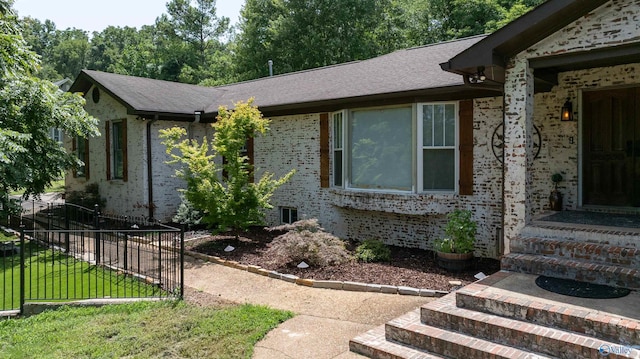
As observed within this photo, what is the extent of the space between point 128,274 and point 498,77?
22.8ft

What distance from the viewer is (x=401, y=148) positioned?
922 centimetres

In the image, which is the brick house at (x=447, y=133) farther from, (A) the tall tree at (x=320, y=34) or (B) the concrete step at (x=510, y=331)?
(A) the tall tree at (x=320, y=34)

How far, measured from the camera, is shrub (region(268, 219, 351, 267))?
794 cm

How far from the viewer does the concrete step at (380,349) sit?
181 inches

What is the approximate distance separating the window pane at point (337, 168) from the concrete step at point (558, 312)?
5.44 meters

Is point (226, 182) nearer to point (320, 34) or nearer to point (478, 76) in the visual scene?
point (478, 76)

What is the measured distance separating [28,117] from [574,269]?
11450 mm

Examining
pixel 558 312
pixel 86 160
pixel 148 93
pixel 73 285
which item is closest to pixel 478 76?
pixel 558 312

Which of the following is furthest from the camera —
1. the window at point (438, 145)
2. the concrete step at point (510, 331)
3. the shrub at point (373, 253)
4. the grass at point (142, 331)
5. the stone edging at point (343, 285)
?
the window at point (438, 145)

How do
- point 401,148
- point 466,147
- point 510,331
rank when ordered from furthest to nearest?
1. point 401,148
2. point 466,147
3. point 510,331

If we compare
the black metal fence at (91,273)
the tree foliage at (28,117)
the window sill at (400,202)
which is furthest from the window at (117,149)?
the window sill at (400,202)

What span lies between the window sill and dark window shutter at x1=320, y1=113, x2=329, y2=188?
0.79 meters

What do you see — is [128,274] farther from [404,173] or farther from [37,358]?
[404,173]

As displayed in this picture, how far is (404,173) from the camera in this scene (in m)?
9.20
